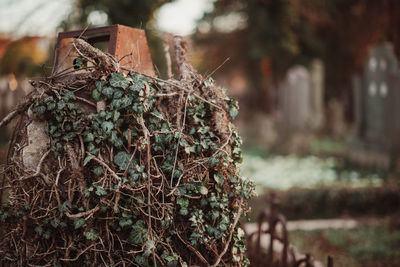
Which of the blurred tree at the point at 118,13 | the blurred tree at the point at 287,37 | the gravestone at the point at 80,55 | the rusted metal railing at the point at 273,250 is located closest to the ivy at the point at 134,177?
the gravestone at the point at 80,55

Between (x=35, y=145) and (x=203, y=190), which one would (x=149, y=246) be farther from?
(x=35, y=145)

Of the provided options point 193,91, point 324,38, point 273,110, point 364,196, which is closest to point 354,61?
point 324,38

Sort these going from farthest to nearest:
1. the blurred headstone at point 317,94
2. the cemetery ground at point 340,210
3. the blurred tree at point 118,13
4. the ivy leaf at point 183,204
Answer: the blurred headstone at point 317,94 < the blurred tree at point 118,13 < the cemetery ground at point 340,210 < the ivy leaf at point 183,204

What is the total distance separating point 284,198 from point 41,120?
16.3 feet

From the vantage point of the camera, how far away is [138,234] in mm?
2084

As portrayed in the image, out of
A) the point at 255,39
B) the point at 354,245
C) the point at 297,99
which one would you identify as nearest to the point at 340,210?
the point at 354,245

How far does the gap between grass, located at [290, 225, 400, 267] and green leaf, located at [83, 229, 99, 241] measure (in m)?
3.52

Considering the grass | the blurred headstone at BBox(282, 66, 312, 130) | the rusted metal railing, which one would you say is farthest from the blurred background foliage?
the rusted metal railing

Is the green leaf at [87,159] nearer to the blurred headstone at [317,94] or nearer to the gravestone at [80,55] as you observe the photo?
the gravestone at [80,55]

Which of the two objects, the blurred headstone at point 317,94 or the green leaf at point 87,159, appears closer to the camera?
the green leaf at point 87,159

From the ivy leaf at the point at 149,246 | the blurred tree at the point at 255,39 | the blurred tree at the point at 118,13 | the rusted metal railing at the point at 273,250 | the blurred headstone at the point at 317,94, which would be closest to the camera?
the ivy leaf at the point at 149,246

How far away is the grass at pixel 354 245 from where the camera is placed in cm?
483

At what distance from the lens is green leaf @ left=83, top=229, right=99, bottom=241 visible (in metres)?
2.08

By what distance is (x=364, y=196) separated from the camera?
6547 millimetres
